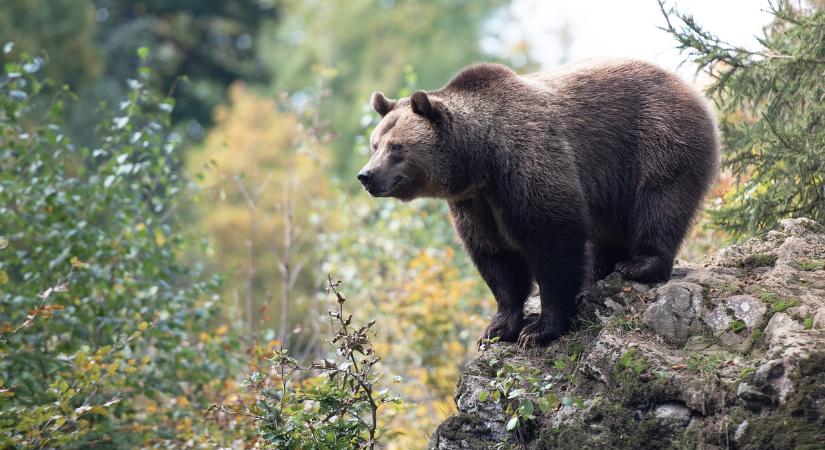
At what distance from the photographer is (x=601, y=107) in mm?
6898

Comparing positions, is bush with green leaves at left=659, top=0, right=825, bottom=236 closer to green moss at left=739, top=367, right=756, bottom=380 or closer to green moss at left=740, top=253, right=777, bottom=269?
green moss at left=740, top=253, right=777, bottom=269

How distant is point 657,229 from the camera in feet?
21.6

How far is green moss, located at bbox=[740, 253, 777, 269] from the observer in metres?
6.32

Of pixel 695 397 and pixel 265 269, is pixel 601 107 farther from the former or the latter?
pixel 265 269

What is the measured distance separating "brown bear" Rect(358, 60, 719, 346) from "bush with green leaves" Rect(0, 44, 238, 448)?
2.72m

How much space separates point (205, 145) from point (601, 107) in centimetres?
2637

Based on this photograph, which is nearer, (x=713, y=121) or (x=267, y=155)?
(x=713, y=121)

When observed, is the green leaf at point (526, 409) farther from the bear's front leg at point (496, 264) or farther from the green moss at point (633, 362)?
the bear's front leg at point (496, 264)

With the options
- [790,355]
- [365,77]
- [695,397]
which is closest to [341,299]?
[695,397]

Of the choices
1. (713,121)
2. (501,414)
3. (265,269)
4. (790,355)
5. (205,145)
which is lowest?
(790,355)

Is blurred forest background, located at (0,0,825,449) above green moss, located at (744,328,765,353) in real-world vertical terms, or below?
above

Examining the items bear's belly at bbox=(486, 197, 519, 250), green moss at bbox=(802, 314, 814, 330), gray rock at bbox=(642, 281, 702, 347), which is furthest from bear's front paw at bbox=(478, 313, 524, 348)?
green moss at bbox=(802, 314, 814, 330)

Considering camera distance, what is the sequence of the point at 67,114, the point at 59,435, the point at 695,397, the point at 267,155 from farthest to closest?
the point at 267,155
the point at 67,114
the point at 59,435
the point at 695,397

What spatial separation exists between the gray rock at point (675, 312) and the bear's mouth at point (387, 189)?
6.15 ft
